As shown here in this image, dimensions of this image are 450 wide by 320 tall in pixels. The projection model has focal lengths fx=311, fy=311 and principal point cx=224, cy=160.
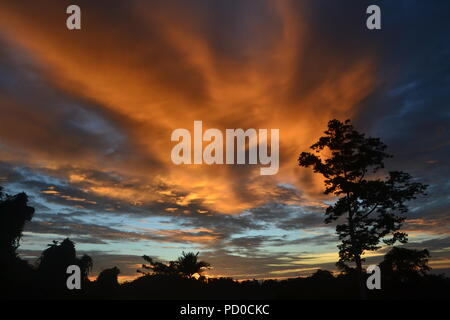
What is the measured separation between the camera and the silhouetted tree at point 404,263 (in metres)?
23.2

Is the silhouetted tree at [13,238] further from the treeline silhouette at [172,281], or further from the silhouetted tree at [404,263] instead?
the silhouetted tree at [404,263]

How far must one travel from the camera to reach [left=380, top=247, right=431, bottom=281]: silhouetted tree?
2322 cm

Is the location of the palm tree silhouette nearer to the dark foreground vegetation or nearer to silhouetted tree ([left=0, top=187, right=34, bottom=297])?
the dark foreground vegetation

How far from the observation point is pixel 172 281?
112 ft

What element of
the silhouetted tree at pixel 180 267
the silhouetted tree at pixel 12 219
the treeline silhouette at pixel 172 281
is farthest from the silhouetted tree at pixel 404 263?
the silhouetted tree at pixel 12 219

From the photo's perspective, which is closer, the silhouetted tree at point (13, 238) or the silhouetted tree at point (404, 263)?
the silhouetted tree at point (404, 263)

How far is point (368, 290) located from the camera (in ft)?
81.8

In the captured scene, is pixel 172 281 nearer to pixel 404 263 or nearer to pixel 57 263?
pixel 57 263

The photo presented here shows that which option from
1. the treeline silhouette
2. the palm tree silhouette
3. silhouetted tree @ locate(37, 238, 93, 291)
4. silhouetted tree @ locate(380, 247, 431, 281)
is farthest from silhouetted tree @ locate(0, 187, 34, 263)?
silhouetted tree @ locate(380, 247, 431, 281)

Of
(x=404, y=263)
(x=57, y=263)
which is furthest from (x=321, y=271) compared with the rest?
(x=57, y=263)
